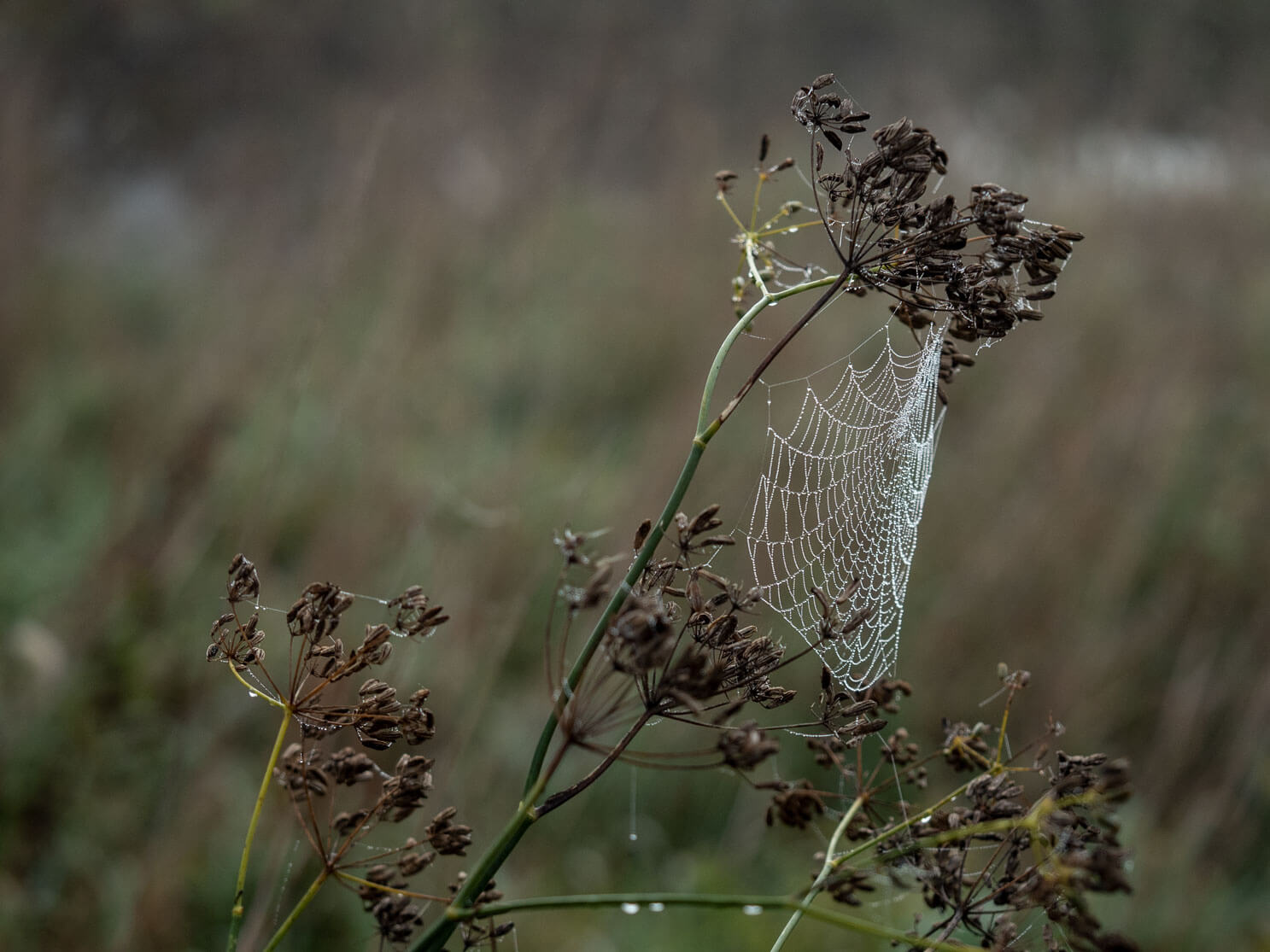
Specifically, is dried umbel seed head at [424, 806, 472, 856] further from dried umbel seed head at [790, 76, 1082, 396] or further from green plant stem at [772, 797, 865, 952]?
dried umbel seed head at [790, 76, 1082, 396]

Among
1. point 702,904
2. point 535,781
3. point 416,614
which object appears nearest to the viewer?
point 702,904

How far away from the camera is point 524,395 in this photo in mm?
5805

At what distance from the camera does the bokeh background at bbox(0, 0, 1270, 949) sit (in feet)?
10.7

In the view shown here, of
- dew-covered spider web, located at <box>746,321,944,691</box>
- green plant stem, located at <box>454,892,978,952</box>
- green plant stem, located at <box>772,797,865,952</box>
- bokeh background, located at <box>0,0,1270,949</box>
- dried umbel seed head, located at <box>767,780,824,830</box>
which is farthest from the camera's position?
bokeh background, located at <box>0,0,1270,949</box>

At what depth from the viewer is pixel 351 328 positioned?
5906 mm

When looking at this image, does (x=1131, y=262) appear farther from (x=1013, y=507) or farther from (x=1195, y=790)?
(x=1195, y=790)

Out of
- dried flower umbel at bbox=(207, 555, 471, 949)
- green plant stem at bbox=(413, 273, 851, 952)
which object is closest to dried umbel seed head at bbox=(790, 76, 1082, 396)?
green plant stem at bbox=(413, 273, 851, 952)

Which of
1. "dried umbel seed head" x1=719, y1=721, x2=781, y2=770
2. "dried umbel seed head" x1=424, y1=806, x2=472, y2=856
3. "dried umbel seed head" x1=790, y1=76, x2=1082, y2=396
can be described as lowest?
"dried umbel seed head" x1=424, y1=806, x2=472, y2=856

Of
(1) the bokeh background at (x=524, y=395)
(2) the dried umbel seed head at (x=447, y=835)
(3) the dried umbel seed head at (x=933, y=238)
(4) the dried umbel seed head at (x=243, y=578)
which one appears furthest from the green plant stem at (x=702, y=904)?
(1) the bokeh background at (x=524, y=395)

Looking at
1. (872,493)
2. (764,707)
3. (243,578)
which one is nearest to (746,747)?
(764,707)

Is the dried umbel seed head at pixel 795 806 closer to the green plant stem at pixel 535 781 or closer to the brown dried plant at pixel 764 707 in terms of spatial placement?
the brown dried plant at pixel 764 707

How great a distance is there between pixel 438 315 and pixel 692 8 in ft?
11.5

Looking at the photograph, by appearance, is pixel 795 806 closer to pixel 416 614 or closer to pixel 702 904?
pixel 702 904

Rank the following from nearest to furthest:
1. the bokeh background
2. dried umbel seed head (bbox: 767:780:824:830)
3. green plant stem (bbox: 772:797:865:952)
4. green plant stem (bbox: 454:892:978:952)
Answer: green plant stem (bbox: 454:892:978:952) < green plant stem (bbox: 772:797:865:952) < dried umbel seed head (bbox: 767:780:824:830) < the bokeh background
